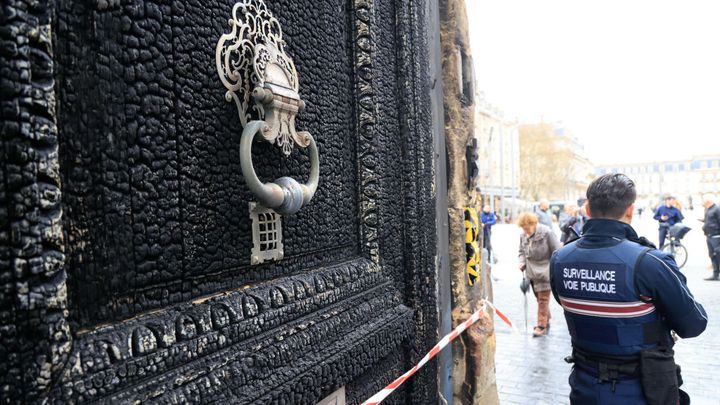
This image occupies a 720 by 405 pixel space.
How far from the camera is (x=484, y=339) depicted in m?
3.13

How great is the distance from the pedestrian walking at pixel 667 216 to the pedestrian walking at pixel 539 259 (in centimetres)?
676

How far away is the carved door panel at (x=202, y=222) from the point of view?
89 cm

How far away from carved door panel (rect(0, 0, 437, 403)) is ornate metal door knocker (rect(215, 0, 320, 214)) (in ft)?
0.15

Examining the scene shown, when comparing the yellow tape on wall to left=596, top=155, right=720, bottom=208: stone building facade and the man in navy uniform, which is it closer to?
the man in navy uniform

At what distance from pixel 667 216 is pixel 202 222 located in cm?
1271

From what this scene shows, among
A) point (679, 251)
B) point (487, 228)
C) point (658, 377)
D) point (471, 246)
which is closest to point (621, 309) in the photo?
point (658, 377)

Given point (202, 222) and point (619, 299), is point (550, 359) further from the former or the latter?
point (202, 222)

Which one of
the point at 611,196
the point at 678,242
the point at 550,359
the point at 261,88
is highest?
the point at 261,88

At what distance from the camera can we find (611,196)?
2596mm

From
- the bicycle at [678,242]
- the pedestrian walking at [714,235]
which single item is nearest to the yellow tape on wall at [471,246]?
the pedestrian walking at [714,235]

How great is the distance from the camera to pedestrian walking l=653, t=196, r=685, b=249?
11.2 metres

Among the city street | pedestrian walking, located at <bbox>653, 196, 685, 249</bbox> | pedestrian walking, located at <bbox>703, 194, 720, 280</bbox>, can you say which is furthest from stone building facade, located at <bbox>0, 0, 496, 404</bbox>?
pedestrian walking, located at <bbox>653, 196, 685, 249</bbox>

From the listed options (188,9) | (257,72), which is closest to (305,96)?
(257,72)

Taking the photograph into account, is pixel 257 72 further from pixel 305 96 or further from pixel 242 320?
pixel 242 320
